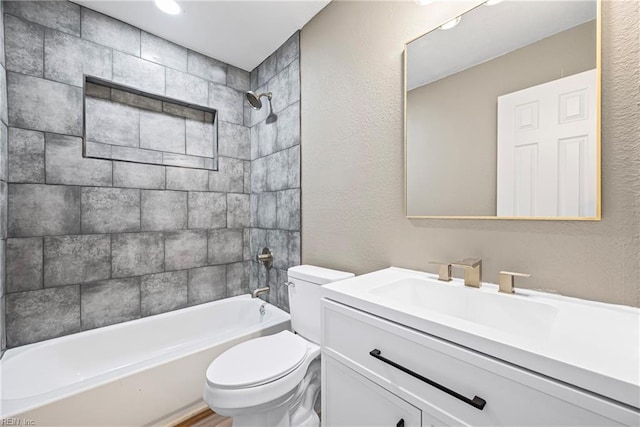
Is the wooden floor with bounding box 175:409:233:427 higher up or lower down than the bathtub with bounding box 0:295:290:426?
lower down

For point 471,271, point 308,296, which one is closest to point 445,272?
point 471,271

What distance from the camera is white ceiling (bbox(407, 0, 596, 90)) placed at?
0.91m

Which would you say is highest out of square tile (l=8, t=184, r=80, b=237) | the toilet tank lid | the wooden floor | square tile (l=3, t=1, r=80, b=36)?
square tile (l=3, t=1, r=80, b=36)

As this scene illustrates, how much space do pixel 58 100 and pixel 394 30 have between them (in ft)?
6.89

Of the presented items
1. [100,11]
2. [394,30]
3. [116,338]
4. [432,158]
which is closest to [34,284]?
[116,338]

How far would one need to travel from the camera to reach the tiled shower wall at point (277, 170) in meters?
2.04

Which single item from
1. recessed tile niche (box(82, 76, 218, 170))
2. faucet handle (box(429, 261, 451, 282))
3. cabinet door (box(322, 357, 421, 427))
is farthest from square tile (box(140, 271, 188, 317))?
faucet handle (box(429, 261, 451, 282))

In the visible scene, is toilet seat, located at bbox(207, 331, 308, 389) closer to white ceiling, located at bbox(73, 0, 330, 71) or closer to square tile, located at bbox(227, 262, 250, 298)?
square tile, located at bbox(227, 262, 250, 298)

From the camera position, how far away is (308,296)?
1605mm

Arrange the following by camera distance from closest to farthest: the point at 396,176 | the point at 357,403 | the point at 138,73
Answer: the point at 357,403, the point at 396,176, the point at 138,73

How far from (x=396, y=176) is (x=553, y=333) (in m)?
0.88

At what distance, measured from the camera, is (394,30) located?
54.2 inches

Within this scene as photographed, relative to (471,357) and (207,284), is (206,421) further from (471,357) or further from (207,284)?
(471,357)

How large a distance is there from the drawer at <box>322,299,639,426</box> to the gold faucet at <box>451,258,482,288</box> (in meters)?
0.43
